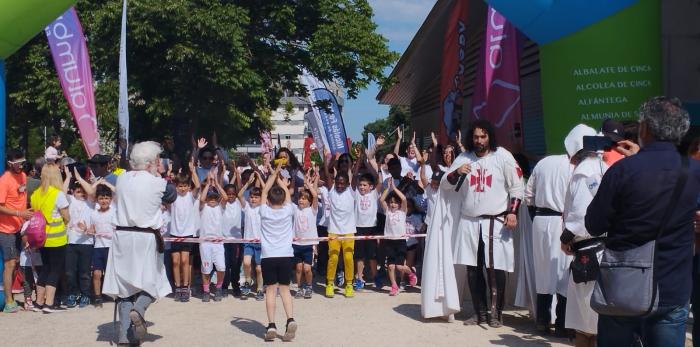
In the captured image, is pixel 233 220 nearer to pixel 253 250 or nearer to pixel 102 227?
pixel 253 250

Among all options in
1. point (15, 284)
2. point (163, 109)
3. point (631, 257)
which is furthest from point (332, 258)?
point (163, 109)

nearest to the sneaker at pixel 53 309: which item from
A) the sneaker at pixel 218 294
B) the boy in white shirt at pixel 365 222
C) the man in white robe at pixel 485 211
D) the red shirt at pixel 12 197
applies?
the red shirt at pixel 12 197

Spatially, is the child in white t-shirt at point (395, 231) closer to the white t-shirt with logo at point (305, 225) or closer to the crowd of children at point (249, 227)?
the crowd of children at point (249, 227)

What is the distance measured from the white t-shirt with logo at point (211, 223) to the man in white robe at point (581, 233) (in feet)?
17.5

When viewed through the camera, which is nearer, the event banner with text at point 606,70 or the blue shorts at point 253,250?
the event banner with text at point 606,70

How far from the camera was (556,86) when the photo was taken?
855cm

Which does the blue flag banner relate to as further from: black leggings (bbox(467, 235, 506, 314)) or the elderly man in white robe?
the elderly man in white robe

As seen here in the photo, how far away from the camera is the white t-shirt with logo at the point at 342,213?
1045cm

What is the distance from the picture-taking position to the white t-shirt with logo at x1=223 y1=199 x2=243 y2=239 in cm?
1039

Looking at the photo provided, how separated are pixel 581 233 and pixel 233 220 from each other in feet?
19.5

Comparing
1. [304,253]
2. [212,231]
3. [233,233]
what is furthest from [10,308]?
[304,253]

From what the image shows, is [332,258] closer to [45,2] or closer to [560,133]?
[560,133]

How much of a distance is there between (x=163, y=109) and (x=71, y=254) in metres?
11.3

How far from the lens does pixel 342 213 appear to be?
34.2 feet
